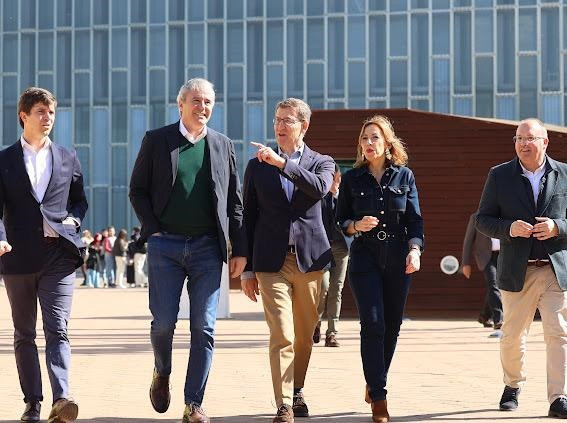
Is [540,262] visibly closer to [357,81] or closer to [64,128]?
[357,81]

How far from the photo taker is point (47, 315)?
787 centimetres

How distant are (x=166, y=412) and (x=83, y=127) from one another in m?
46.2

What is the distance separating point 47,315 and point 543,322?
310cm

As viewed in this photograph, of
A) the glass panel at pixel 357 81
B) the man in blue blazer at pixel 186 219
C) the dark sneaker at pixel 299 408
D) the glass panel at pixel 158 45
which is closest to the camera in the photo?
the man in blue blazer at pixel 186 219

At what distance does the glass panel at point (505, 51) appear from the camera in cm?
4866

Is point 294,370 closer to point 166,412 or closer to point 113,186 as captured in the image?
point 166,412

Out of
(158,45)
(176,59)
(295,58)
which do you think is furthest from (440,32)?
(158,45)

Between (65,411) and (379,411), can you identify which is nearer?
(65,411)

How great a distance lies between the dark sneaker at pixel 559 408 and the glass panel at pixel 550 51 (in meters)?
41.3

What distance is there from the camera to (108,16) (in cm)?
5322

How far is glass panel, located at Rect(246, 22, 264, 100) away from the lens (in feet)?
168

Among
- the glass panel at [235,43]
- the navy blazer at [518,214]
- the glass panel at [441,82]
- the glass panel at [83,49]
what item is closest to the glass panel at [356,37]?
the glass panel at [441,82]

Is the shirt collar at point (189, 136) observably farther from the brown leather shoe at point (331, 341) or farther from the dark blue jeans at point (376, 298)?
the brown leather shoe at point (331, 341)

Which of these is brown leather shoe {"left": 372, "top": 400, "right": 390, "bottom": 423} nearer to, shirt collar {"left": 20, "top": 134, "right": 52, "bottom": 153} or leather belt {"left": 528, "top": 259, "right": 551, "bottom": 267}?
leather belt {"left": 528, "top": 259, "right": 551, "bottom": 267}
